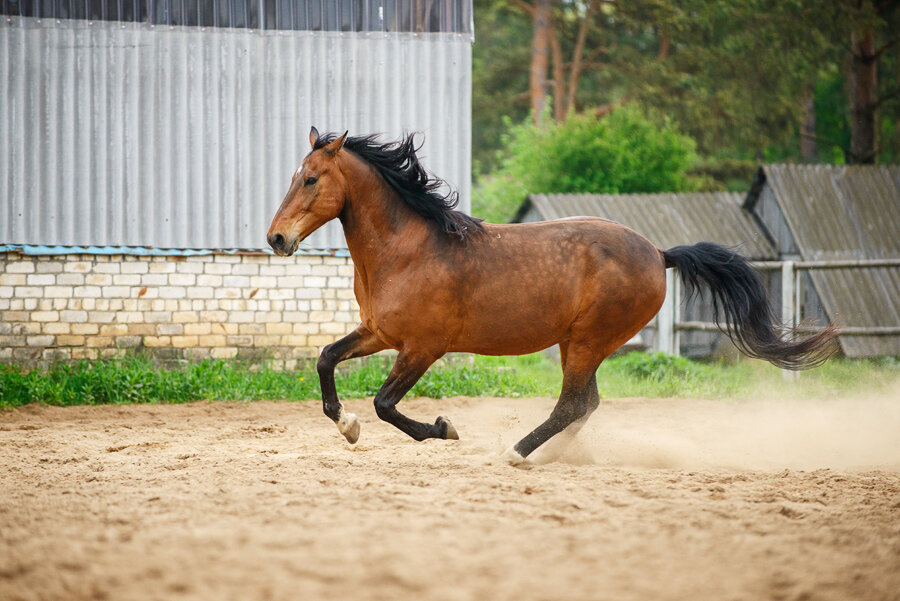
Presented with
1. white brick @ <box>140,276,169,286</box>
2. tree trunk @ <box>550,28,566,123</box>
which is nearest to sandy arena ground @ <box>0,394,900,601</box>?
white brick @ <box>140,276,169,286</box>

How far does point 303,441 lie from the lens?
6.86 metres

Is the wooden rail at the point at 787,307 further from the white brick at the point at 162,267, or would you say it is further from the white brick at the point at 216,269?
the white brick at the point at 162,267

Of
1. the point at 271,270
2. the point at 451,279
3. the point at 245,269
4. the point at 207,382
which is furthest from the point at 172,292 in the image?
the point at 451,279

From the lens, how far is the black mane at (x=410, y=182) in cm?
589

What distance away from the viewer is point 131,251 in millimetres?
10242

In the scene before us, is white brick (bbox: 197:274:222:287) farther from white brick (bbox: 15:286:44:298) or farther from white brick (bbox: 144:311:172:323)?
white brick (bbox: 15:286:44:298)

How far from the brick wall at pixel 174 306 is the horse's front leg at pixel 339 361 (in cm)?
467

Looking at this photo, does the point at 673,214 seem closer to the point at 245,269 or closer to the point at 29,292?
the point at 245,269

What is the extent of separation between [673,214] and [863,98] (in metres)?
5.64

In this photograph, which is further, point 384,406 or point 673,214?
point 673,214

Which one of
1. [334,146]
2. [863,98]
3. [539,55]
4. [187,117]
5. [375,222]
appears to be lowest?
[375,222]

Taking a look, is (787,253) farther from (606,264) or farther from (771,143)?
(606,264)

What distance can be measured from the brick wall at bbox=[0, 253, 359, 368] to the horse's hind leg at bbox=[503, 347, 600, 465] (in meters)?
5.08

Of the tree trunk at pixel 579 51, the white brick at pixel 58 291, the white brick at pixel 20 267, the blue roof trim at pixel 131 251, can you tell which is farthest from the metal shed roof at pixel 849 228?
the tree trunk at pixel 579 51
